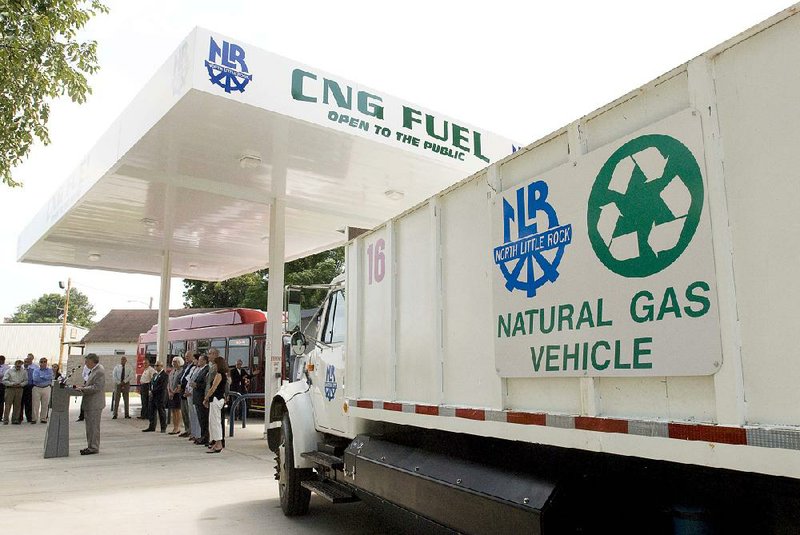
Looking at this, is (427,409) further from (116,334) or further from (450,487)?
(116,334)

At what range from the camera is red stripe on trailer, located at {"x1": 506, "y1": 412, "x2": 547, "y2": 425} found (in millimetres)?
3125

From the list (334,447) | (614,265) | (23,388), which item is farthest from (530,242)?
(23,388)

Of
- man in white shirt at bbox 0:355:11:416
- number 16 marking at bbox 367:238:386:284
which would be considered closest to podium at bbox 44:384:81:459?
man in white shirt at bbox 0:355:11:416

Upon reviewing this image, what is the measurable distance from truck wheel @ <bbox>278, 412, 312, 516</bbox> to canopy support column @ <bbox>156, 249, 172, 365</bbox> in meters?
11.1

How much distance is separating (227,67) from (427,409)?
6.03 m

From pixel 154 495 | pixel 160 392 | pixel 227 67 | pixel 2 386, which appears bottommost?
pixel 154 495

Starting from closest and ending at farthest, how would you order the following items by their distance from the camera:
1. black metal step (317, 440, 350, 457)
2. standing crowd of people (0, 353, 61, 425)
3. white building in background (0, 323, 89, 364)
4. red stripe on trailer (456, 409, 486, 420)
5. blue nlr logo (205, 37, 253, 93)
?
red stripe on trailer (456, 409, 486, 420)
black metal step (317, 440, 350, 457)
blue nlr logo (205, 37, 253, 93)
standing crowd of people (0, 353, 61, 425)
white building in background (0, 323, 89, 364)

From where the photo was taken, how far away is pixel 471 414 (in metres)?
3.70

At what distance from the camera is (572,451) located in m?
3.27

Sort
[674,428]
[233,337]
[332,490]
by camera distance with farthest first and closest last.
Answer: [233,337] < [332,490] < [674,428]

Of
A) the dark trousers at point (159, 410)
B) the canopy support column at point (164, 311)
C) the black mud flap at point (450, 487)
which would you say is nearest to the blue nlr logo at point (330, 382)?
the black mud flap at point (450, 487)

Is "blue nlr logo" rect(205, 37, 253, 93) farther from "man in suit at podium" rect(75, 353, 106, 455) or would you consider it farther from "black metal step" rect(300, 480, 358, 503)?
"man in suit at podium" rect(75, 353, 106, 455)

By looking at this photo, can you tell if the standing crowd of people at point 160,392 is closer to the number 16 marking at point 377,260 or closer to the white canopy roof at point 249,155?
the white canopy roof at point 249,155

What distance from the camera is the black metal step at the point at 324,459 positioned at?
5552mm
